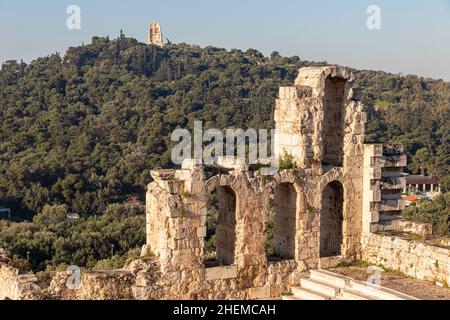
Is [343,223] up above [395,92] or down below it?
below

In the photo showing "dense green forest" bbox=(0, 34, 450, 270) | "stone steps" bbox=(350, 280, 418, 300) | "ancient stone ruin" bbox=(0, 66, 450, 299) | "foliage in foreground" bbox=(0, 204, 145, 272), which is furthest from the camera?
"dense green forest" bbox=(0, 34, 450, 270)

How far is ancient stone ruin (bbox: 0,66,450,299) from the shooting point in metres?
13.6

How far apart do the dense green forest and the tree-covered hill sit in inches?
4.8

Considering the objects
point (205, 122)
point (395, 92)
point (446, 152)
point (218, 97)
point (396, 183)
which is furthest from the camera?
point (395, 92)

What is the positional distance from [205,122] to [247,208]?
44681 mm

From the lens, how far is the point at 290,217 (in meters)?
15.6

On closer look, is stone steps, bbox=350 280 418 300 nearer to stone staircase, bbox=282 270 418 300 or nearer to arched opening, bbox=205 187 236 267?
stone staircase, bbox=282 270 418 300

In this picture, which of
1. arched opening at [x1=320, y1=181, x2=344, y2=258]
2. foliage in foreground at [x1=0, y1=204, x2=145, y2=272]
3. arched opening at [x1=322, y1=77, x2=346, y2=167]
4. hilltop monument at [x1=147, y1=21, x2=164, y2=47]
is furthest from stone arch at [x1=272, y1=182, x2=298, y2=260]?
hilltop monument at [x1=147, y1=21, x2=164, y2=47]

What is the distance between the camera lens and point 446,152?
65.3 meters

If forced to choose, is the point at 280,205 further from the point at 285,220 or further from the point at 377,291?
the point at 377,291

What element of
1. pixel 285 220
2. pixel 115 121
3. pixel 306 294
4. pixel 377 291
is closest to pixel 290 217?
pixel 285 220

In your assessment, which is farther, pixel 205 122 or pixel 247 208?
pixel 205 122

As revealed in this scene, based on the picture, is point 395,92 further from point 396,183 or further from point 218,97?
point 396,183
